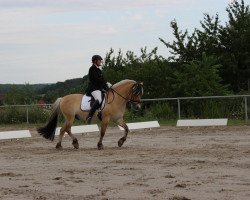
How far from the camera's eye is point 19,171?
37.9 feet

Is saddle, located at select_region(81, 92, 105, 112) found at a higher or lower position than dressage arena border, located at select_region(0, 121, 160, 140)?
higher

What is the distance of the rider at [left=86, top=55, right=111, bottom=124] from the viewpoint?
15602mm

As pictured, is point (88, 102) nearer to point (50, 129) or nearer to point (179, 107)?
point (50, 129)

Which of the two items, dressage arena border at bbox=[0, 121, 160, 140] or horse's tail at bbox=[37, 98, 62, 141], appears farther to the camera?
dressage arena border at bbox=[0, 121, 160, 140]

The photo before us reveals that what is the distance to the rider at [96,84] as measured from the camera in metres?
15.6

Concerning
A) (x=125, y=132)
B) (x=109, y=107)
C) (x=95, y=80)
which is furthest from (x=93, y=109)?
(x=125, y=132)

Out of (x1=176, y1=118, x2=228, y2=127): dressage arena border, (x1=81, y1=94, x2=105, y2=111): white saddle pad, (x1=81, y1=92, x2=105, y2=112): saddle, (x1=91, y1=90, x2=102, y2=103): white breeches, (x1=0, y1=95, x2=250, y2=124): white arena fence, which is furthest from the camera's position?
(x1=0, y1=95, x2=250, y2=124): white arena fence

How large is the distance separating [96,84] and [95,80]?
137mm

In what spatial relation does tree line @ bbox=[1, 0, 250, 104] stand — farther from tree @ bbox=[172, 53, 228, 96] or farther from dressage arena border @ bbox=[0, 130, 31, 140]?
dressage arena border @ bbox=[0, 130, 31, 140]

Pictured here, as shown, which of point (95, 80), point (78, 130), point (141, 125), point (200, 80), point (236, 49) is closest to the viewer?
point (95, 80)

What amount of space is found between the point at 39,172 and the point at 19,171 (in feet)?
1.72

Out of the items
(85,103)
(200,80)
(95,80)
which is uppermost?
(95,80)

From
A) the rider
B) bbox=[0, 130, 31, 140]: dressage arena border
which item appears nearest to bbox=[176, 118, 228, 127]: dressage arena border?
bbox=[0, 130, 31, 140]: dressage arena border

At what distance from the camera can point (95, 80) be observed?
15.7 m
